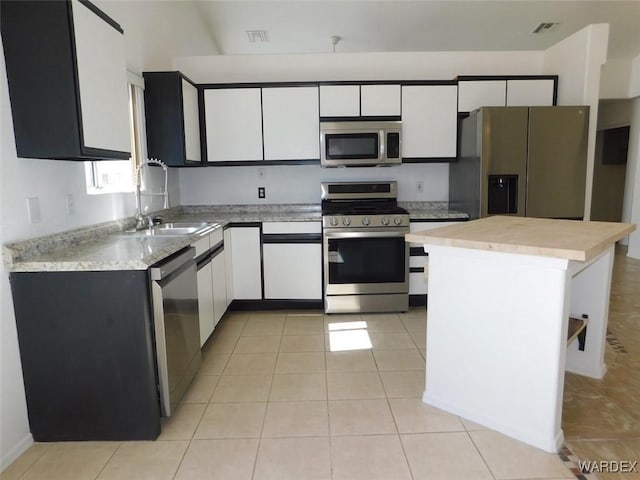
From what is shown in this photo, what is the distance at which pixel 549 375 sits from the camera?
69.0 inches

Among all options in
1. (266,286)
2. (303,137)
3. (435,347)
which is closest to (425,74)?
(303,137)

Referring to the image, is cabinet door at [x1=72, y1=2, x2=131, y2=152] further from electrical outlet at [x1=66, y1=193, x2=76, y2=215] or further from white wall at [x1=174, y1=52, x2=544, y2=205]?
white wall at [x1=174, y1=52, x2=544, y2=205]

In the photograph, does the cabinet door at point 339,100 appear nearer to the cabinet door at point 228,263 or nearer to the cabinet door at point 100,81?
the cabinet door at point 228,263

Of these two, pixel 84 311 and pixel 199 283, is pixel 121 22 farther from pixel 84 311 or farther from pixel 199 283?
pixel 84 311

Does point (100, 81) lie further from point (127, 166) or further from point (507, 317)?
point (507, 317)

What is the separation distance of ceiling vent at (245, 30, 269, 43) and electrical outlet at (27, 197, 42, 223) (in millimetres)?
3692

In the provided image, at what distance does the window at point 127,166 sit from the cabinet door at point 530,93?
3.18 m

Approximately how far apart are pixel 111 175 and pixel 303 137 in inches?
65.4

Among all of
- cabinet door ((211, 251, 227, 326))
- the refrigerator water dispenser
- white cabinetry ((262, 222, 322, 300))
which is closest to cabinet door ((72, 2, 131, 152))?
cabinet door ((211, 251, 227, 326))

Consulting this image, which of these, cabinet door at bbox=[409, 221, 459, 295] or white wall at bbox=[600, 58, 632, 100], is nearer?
cabinet door at bbox=[409, 221, 459, 295]

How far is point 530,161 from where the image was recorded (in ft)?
10.9

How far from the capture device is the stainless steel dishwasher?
1.90 meters

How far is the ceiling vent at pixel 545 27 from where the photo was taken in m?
4.48

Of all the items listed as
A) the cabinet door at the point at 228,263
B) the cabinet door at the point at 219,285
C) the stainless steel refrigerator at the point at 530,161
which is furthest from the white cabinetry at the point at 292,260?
the stainless steel refrigerator at the point at 530,161
